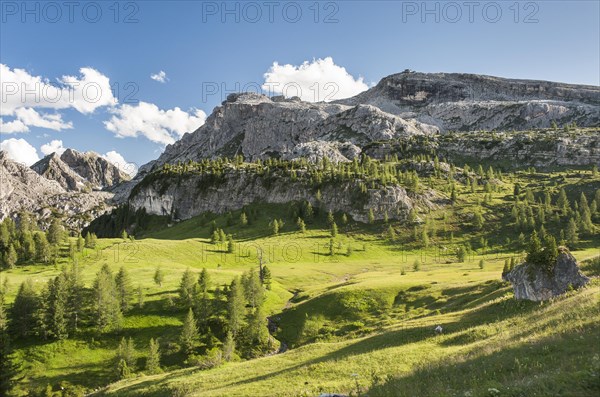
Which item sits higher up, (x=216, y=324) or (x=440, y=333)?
(x=440, y=333)

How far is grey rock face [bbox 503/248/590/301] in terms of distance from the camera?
139 ft

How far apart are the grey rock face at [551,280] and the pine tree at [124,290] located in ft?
269

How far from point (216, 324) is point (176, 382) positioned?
44657mm

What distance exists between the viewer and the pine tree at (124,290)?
89.2 m

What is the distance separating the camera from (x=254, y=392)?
31281mm

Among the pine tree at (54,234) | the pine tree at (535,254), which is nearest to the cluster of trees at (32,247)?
the pine tree at (54,234)

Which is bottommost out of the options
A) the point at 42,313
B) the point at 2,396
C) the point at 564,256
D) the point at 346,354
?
the point at 2,396

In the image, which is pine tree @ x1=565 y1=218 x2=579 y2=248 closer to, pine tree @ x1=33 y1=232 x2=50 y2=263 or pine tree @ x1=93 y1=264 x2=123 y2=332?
pine tree @ x1=93 y1=264 x2=123 y2=332

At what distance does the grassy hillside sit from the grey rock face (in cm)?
209

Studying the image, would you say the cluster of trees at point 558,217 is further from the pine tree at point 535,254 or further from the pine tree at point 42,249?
the pine tree at point 42,249

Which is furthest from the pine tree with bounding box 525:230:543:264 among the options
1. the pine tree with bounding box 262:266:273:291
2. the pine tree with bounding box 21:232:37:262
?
the pine tree with bounding box 21:232:37:262

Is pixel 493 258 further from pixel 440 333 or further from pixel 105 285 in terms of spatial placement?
pixel 105 285

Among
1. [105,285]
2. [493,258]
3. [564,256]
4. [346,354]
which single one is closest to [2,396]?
[105,285]

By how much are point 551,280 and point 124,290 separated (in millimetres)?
86519
